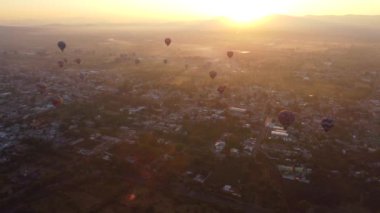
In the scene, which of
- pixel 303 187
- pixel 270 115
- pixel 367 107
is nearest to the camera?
pixel 303 187

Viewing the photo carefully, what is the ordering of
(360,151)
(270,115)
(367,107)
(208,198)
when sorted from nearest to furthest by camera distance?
(208,198)
(360,151)
(270,115)
(367,107)

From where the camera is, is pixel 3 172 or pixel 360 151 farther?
pixel 360 151

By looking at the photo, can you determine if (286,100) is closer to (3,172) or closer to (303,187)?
(303,187)

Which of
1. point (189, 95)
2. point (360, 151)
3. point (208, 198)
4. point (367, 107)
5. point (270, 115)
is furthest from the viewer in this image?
point (189, 95)

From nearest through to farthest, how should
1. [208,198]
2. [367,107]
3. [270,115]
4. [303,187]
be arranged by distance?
[208,198] → [303,187] → [270,115] → [367,107]

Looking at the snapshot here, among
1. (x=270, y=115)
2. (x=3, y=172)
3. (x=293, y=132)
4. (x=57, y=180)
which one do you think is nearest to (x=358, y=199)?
(x=293, y=132)

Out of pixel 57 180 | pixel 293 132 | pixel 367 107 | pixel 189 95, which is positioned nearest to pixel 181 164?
pixel 57 180

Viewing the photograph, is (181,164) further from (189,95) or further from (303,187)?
(189,95)

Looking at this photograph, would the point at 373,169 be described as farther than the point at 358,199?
Yes

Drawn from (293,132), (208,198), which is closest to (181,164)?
(208,198)
